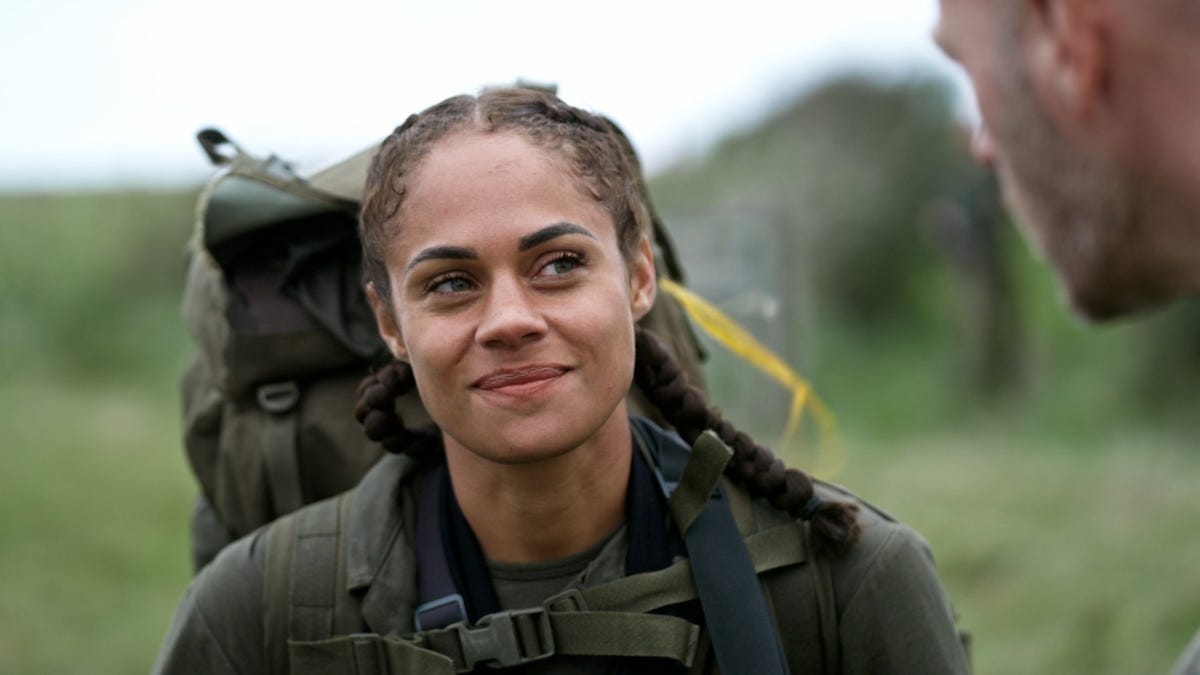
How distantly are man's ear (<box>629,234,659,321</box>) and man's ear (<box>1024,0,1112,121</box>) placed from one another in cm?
113

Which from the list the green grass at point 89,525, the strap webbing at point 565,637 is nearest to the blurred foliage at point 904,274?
the green grass at point 89,525

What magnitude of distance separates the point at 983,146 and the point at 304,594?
5.08 ft

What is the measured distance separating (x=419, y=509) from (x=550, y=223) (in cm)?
71

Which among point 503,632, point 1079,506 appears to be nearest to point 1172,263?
point 503,632

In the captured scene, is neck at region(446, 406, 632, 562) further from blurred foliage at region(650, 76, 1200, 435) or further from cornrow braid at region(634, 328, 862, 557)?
blurred foliage at region(650, 76, 1200, 435)

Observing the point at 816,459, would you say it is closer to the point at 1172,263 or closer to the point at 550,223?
the point at 550,223

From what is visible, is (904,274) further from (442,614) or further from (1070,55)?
(1070,55)

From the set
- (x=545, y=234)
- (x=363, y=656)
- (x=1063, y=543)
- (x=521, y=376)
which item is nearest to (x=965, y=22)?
(x=545, y=234)

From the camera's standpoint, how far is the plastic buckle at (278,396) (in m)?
2.94

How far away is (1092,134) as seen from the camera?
1570 mm

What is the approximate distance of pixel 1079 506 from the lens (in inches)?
316

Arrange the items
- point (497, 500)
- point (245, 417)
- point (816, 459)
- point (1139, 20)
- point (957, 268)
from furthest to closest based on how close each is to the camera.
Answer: point (957, 268)
point (816, 459)
point (245, 417)
point (497, 500)
point (1139, 20)

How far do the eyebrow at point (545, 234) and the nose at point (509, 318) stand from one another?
0.24ft

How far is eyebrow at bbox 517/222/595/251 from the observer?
7.79 ft
